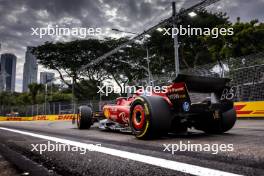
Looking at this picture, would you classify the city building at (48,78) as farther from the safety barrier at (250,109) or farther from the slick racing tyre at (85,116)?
the slick racing tyre at (85,116)

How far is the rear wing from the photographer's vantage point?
14.2 ft

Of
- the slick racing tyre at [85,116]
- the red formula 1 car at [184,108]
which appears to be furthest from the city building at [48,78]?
the red formula 1 car at [184,108]

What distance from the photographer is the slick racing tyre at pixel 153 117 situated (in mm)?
4316

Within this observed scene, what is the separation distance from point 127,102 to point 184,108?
2.03 metres

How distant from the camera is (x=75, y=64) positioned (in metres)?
41.8

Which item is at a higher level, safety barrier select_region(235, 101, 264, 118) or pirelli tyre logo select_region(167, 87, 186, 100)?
pirelli tyre logo select_region(167, 87, 186, 100)

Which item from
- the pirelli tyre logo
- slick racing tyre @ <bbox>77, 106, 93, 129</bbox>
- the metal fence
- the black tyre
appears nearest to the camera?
the pirelli tyre logo

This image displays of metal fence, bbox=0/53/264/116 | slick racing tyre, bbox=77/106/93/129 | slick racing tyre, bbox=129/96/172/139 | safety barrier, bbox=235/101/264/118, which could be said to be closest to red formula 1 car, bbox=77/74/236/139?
slick racing tyre, bbox=129/96/172/139

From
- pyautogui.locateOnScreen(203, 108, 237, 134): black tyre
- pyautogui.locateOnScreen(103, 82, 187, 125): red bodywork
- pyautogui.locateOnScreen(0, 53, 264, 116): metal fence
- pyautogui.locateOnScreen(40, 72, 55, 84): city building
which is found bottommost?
pyautogui.locateOnScreen(203, 108, 237, 134): black tyre

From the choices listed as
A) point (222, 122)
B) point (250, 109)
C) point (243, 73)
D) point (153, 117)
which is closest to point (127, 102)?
point (153, 117)

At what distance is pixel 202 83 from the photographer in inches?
177

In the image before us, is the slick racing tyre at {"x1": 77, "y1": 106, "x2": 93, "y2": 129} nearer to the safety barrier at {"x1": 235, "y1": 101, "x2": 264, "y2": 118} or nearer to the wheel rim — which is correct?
the wheel rim

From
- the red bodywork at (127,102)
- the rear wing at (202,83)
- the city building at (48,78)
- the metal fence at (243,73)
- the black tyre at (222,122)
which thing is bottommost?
the black tyre at (222,122)

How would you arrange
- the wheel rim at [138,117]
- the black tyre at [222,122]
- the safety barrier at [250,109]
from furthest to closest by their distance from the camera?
the safety barrier at [250,109] < the black tyre at [222,122] < the wheel rim at [138,117]
